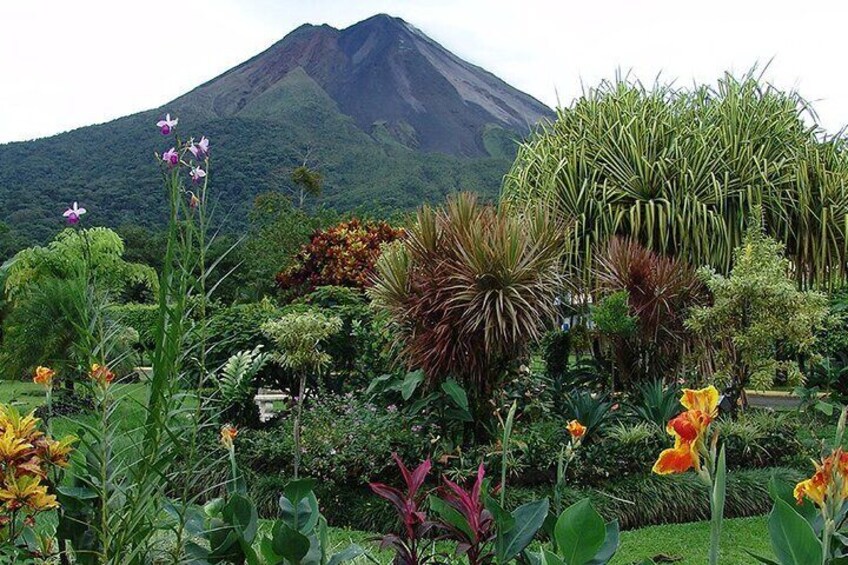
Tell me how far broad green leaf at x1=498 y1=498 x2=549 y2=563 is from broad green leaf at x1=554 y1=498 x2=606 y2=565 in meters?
0.15

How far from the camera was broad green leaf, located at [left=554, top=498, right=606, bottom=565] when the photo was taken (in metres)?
1.53

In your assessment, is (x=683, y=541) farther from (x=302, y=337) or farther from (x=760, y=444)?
(x=302, y=337)

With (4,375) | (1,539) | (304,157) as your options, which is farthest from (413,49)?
(1,539)

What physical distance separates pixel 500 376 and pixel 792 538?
406 cm

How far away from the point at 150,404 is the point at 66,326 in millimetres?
7532

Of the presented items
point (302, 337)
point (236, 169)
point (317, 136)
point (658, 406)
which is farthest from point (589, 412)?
point (317, 136)

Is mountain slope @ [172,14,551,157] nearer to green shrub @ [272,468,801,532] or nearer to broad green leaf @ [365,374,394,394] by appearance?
broad green leaf @ [365,374,394,394]

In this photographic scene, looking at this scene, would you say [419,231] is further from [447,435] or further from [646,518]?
[646,518]

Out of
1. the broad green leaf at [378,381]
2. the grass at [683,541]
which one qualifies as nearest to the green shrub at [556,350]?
the broad green leaf at [378,381]

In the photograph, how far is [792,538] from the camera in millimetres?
1405

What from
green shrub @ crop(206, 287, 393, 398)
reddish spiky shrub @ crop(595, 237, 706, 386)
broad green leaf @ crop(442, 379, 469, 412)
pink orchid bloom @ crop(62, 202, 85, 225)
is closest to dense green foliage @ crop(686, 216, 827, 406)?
reddish spiky shrub @ crop(595, 237, 706, 386)

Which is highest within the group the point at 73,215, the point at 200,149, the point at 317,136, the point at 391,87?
the point at 391,87

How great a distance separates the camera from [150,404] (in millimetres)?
1371

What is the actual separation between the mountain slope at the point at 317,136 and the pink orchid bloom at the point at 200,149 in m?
0.11
